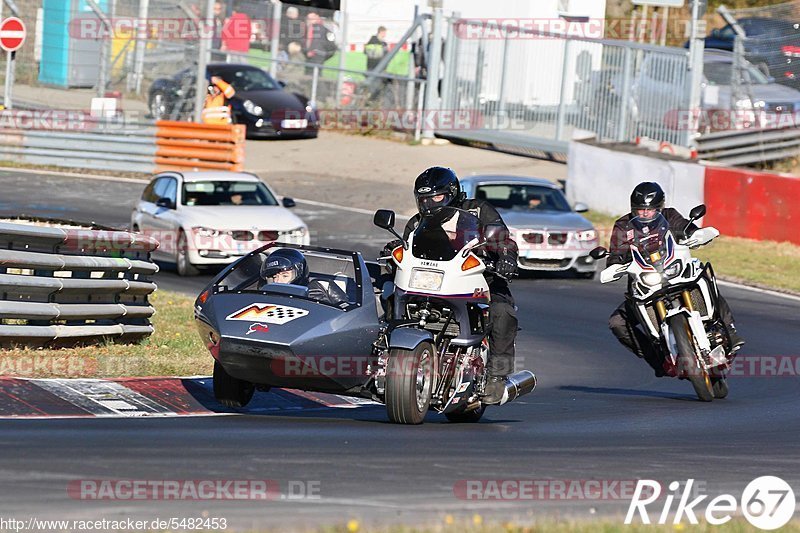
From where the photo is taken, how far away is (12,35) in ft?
Answer: 103

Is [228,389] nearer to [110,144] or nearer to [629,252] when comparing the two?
[629,252]

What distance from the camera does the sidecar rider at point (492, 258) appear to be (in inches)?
386

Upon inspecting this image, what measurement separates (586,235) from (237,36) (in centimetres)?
1869

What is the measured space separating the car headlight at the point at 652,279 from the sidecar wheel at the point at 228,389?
3.48 metres

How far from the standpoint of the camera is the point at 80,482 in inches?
272

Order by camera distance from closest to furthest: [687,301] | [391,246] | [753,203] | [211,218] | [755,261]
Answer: [391,246] < [687,301] < [211,218] < [755,261] < [753,203]

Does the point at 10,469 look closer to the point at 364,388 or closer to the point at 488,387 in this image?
the point at 364,388

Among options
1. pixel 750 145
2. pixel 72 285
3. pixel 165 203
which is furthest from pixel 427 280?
pixel 750 145

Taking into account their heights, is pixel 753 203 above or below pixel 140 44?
below

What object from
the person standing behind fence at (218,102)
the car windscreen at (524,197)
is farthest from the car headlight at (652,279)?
the person standing behind fence at (218,102)

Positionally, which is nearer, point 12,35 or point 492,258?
point 492,258

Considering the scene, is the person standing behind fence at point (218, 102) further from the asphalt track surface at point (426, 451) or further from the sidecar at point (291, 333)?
the sidecar at point (291, 333)

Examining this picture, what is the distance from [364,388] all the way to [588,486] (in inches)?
102

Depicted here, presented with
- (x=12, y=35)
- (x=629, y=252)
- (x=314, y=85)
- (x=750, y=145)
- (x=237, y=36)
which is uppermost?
(x=237, y=36)
